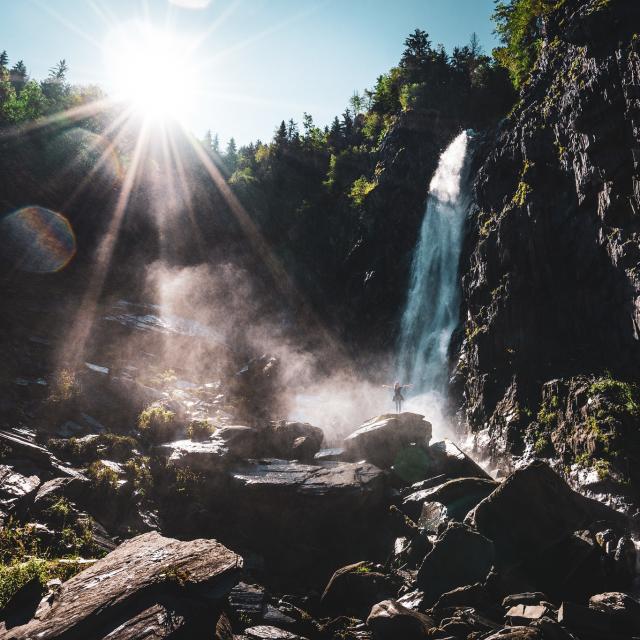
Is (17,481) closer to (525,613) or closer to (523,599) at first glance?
(525,613)

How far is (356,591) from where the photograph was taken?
973 cm

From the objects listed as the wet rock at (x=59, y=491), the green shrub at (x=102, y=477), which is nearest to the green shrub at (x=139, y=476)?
the green shrub at (x=102, y=477)

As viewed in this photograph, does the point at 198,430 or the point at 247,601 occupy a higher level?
the point at 198,430

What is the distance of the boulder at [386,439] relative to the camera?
16484 mm

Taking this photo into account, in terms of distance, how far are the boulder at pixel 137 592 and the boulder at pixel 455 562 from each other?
467 cm

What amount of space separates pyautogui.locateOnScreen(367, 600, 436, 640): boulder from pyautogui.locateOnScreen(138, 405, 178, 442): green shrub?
506 inches

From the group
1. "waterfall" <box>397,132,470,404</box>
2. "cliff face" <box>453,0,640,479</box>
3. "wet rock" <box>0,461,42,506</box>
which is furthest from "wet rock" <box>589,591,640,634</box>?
"waterfall" <box>397,132,470,404</box>

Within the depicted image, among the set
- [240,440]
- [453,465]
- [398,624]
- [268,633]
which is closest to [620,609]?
[398,624]

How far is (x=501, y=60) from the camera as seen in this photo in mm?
38125

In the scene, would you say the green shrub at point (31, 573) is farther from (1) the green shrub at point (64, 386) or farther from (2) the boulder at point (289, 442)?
(1) the green shrub at point (64, 386)

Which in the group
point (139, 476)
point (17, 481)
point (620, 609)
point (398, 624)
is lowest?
point (398, 624)

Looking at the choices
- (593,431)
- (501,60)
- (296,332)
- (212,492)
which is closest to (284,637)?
(212,492)

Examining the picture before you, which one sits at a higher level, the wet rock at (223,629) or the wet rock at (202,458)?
the wet rock at (202,458)

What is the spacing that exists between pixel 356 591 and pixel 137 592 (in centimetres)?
535
